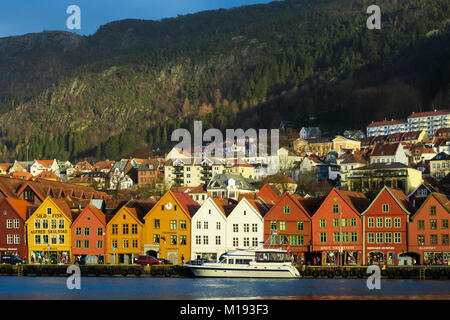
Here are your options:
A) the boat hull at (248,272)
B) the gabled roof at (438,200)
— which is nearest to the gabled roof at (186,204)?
the boat hull at (248,272)

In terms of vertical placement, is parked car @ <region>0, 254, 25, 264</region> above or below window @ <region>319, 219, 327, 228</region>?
below

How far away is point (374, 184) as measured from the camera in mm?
172375

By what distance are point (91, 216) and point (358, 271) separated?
39.2m

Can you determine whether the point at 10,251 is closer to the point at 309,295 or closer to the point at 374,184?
the point at 309,295

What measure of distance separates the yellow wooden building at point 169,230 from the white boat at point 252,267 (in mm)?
16317

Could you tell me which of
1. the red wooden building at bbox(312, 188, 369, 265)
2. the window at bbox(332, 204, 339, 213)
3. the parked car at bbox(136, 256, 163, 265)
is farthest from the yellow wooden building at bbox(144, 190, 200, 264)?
A: the window at bbox(332, 204, 339, 213)

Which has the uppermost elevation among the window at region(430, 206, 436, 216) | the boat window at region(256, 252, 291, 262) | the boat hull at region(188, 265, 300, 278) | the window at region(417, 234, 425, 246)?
the window at region(430, 206, 436, 216)

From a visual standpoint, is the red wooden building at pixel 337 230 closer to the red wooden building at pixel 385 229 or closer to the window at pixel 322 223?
the window at pixel 322 223

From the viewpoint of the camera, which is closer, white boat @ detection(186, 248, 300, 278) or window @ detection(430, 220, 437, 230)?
white boat @ detection(186, 248, 300, 278)

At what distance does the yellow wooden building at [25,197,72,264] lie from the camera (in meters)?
112

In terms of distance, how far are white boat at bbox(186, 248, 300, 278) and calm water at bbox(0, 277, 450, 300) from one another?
1815mm

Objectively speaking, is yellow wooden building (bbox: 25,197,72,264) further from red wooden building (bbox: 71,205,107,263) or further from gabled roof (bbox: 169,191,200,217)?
gabled roof (bbox: 169,191,200,217)

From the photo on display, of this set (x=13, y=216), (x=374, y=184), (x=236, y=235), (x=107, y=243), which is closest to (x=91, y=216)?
(x=107, y=243)

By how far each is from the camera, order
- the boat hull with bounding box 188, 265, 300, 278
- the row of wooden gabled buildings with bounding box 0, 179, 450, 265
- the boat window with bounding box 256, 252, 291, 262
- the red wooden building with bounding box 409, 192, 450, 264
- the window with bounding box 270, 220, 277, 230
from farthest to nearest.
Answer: the window with bounding box 270, 220, 277, 230 < the row of wooden gabled buildings with bounding box 0, 179, 450, 265 < the red wooden building with bounding box 409, 192, 450, 264 < the boat window with bounding box 256, 252, 291, 262 < the boat hull with bounding box 188, 265, 300, 278
